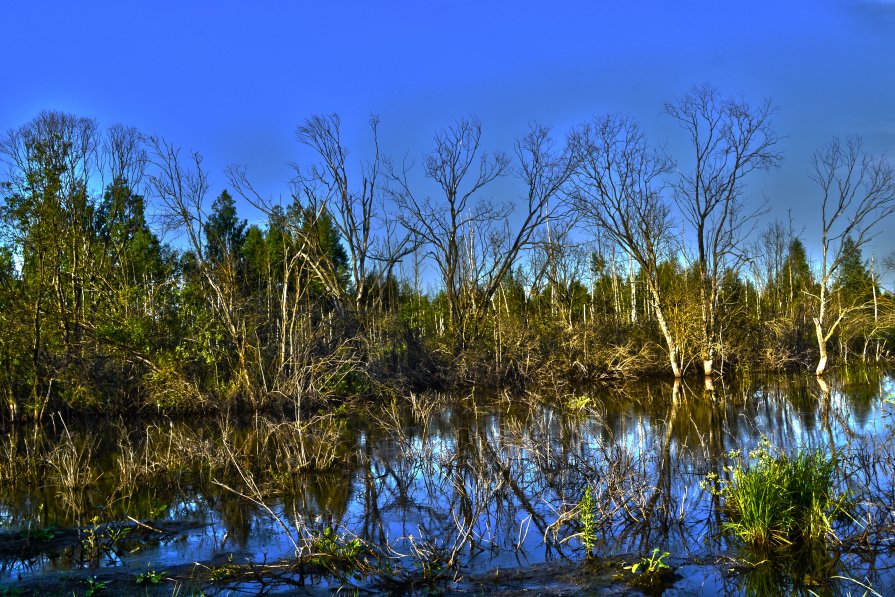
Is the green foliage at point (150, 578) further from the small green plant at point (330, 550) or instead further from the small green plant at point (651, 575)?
the small green plant at point (651, 575)

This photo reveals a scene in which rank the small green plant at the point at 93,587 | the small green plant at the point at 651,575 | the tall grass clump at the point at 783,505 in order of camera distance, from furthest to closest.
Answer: the tall grass clump at the point at 783,505 → the small green plant at the point at 93,587 → the small green plant at the point at 651,575

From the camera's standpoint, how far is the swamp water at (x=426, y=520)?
6.50m

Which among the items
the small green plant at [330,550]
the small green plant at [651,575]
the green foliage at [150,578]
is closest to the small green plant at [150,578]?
the green foliage at [150,578]

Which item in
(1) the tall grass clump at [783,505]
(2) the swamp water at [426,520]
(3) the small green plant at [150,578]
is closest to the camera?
(2) the swamp water at [426,520]

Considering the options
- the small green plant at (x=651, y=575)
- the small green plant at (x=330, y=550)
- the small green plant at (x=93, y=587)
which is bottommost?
the small green plant at (x=651, y=575)

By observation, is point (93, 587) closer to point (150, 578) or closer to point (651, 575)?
point (150, 578)

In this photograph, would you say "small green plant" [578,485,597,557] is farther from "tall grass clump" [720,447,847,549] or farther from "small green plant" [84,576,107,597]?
"small green plant" [84,576,107,597]

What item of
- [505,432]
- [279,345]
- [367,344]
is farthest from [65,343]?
[505,432]

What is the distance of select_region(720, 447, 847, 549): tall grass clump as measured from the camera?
6.90 metres

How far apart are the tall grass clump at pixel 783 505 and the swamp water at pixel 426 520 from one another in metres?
0.18

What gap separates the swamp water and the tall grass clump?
179 mm

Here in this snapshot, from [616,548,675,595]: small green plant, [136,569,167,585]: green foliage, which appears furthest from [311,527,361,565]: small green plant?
[616,548,675,595]: small green plant

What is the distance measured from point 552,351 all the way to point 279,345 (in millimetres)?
9767

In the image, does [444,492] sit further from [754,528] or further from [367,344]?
[367,344]
